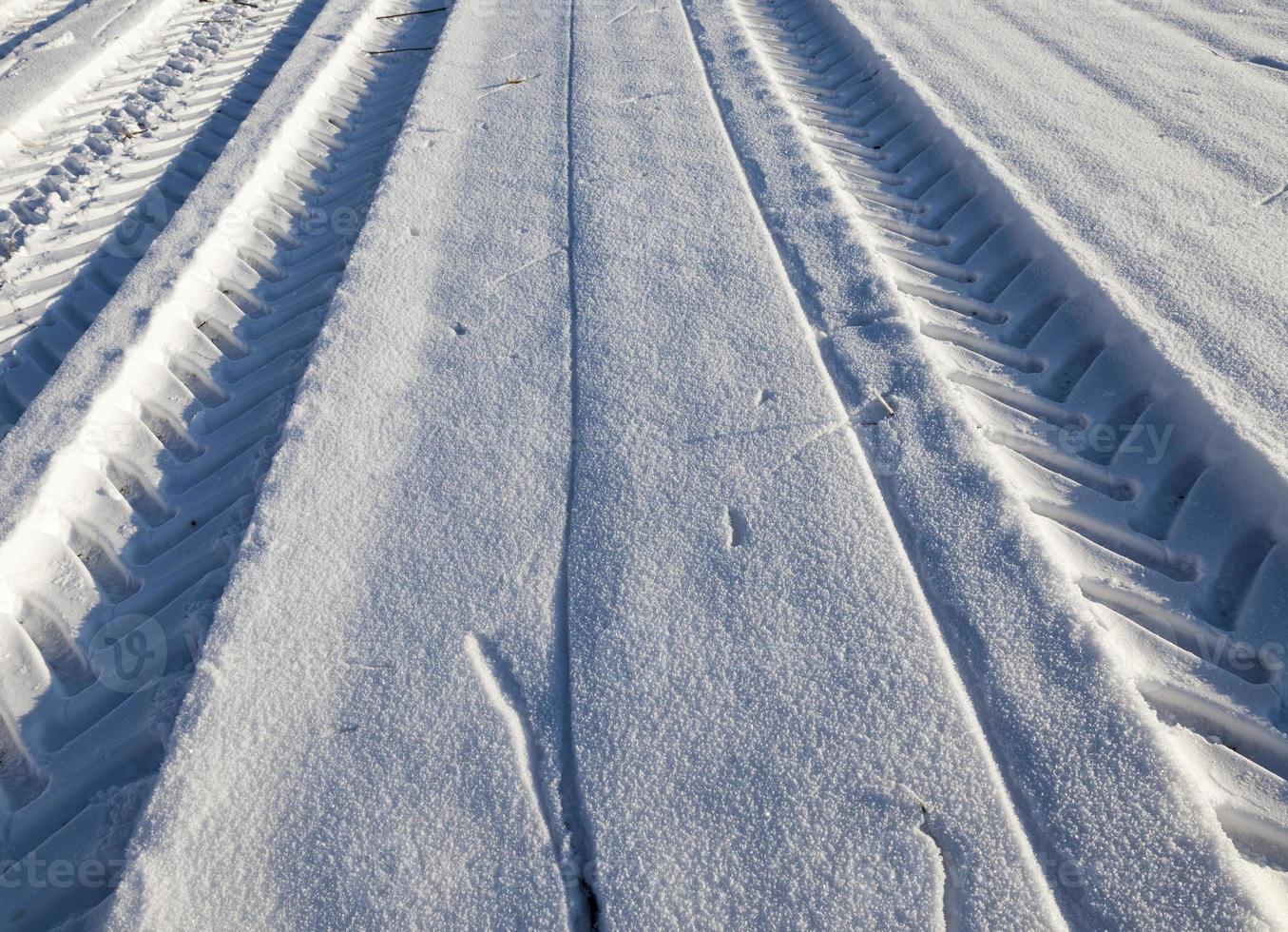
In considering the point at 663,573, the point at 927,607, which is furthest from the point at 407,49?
the point at 927,607

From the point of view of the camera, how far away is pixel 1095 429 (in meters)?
1.89

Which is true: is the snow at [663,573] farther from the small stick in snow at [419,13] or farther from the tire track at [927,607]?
the small stick in snow at [419,13]

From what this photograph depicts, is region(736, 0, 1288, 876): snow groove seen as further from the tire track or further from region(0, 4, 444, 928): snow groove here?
region(0, 4, 444, 928): snow groove

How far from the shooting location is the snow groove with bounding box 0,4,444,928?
1.44 meters

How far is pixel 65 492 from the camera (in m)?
1.91

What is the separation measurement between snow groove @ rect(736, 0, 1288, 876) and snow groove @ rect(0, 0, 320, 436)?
2693 mm

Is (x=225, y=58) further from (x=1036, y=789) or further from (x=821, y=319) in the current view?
(x=1036, y=789)

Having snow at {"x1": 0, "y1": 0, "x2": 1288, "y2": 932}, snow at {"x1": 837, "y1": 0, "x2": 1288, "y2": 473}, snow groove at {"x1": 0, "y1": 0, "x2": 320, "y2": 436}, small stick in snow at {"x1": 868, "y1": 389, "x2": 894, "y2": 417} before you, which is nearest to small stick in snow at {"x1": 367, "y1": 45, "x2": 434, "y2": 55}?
snow groove at {"x1": 0, "y1": 0, "x2": 320, "y2": 436}

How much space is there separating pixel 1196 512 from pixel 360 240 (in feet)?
8.32

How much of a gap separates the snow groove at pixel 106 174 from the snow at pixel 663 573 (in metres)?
A: 0.34

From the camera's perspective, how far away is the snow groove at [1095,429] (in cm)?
150

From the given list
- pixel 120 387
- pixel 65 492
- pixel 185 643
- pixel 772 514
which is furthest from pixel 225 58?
pixel 772 514

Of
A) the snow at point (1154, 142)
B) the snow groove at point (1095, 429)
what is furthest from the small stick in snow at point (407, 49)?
the snow groove at point (1095, 429)

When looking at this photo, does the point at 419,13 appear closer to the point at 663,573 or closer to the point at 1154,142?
the point at 1154,142
